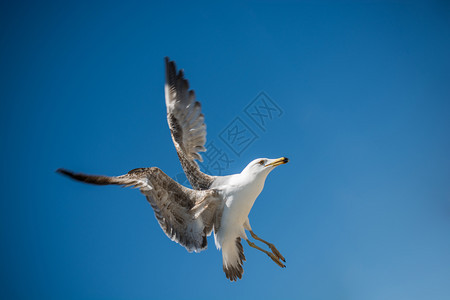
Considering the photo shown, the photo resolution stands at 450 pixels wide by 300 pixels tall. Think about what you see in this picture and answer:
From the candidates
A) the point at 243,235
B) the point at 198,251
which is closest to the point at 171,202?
the point at 198,251

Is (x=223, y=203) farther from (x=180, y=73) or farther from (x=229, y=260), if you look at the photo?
(x=180, y=73)

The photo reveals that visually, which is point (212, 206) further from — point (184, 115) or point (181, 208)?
point (184, 115)

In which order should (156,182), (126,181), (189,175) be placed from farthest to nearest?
(189,175) → (156,182) → (126,181)

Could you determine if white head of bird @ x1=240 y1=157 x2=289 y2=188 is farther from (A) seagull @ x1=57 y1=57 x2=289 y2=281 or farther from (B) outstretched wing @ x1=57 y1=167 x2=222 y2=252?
(B) outstretched wing @ x1=57 y1=167 x2=222 y2=252

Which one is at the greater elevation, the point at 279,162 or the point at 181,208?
the point at 279,162

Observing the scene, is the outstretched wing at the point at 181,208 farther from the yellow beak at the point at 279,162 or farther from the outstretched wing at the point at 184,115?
the outstretched wing at the point at 184,115

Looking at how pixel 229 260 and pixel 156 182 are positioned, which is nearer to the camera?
pixel 156 182

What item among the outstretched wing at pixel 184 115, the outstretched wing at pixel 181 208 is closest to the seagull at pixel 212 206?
the outstretched wing at pixel 181 208

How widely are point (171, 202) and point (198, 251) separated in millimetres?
347

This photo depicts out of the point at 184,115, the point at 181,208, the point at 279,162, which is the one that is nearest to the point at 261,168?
the point at 279,162

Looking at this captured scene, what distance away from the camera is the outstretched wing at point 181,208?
185 cm

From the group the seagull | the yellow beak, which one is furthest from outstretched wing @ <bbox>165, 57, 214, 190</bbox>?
the yellow beak

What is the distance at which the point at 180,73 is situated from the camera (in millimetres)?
2900

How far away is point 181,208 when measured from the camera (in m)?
2.04
